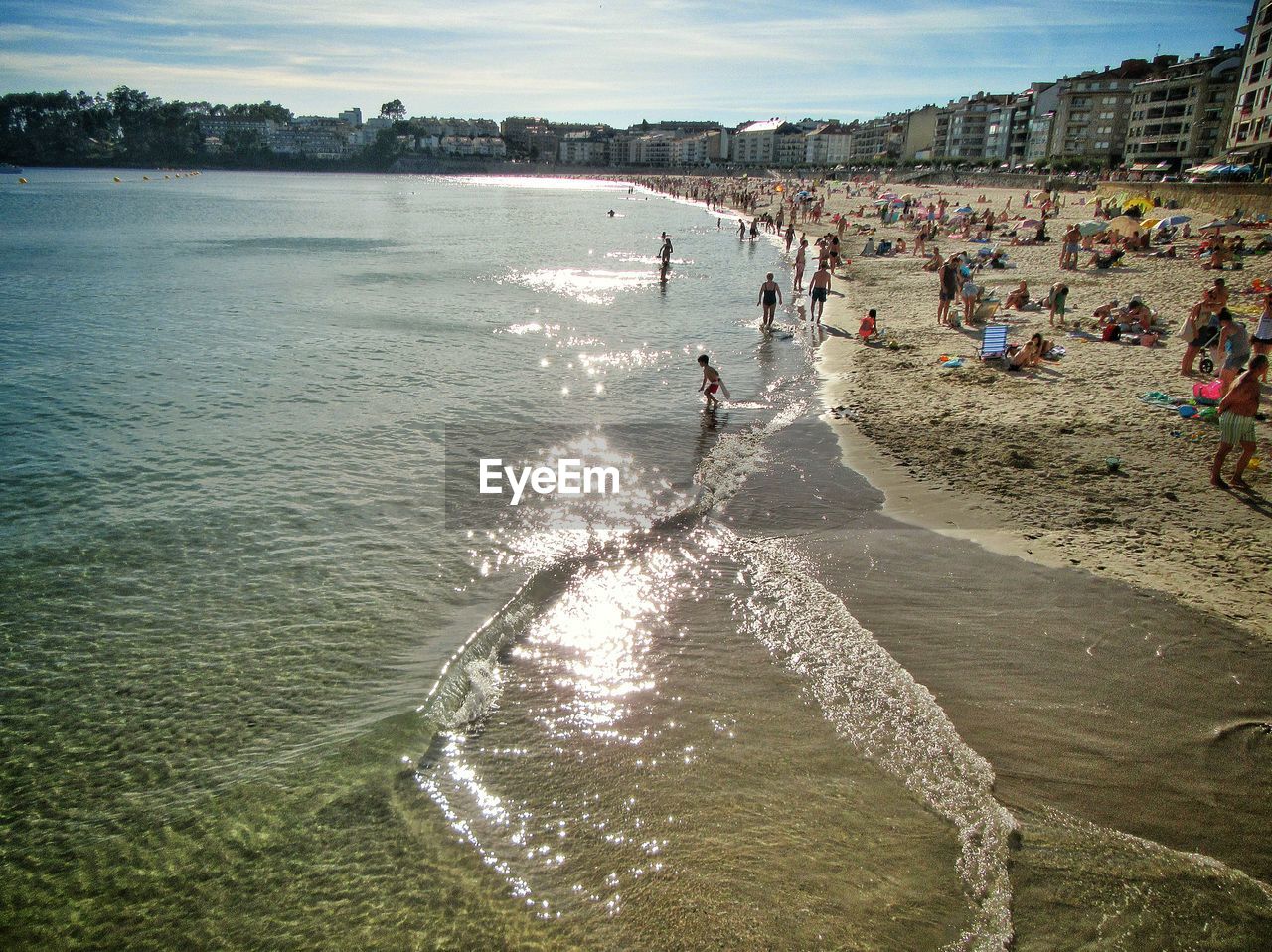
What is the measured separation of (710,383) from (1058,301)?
9529mm

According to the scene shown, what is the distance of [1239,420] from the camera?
870 centimetres

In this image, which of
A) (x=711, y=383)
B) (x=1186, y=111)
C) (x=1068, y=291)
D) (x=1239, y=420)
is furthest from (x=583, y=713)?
(x=1186, y=111)

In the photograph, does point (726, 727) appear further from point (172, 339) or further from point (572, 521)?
point (172, 339)

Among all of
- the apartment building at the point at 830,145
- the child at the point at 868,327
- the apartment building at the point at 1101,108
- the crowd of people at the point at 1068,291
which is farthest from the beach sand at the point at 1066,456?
the apartment building at the point at 830,145

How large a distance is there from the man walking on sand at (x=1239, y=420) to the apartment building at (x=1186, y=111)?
277 feet

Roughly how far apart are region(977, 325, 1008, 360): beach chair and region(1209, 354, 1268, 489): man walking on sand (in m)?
6.30

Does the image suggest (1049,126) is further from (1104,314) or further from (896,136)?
(1104,314)

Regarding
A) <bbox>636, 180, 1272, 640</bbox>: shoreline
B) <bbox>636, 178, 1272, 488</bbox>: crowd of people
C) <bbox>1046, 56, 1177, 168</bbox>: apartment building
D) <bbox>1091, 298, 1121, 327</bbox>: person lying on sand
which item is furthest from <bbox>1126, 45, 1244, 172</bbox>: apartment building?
<bbox>636, 180, 1272, 640</bbox>: shoreline

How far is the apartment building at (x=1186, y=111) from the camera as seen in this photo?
77625 millimetres

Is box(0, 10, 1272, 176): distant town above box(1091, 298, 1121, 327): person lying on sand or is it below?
above

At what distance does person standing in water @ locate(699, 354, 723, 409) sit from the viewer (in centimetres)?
1358

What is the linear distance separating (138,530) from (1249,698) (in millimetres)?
12019

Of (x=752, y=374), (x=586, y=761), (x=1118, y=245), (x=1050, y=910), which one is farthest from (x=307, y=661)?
(x=1118, y=245)

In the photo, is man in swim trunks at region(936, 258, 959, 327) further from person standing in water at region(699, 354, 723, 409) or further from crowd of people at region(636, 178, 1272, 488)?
person standing in water at region(699, 354, 723, 409)
